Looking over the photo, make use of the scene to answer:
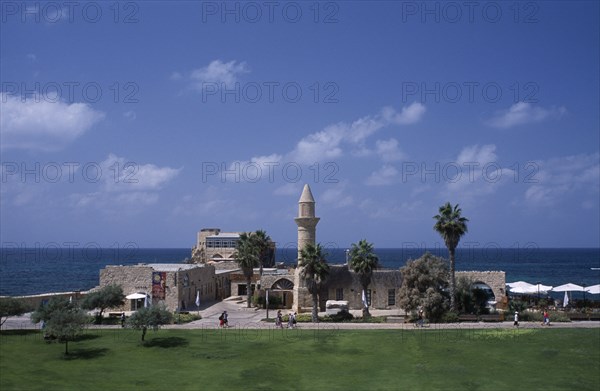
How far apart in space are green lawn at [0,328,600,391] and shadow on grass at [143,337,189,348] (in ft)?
0.21

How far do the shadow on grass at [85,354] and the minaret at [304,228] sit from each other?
20487 mm

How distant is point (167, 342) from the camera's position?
37.0 meters

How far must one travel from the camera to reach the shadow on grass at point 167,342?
36.2 meters

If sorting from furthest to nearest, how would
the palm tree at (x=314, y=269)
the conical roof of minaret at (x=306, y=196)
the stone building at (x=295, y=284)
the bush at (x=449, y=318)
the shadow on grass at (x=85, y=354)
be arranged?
the conical roof of minaret at (x=306, y=196) → the stone building at (x=295, y=284) → the palm tree at (x=314, y=269) → the bush at (x=449, y=318) → the shadow on grass at (x=85, y=354)

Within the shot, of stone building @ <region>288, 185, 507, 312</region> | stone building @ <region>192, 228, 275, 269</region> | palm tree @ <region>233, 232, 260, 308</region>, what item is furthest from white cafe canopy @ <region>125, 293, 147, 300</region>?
stone building @ <region>192, 228, 275, 269</region>

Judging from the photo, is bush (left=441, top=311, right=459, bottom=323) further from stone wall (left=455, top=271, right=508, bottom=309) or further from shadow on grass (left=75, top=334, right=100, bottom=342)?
shadow on grass (left=75, top=334, right=100, bottom=342)

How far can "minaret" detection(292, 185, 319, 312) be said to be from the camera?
51.9m

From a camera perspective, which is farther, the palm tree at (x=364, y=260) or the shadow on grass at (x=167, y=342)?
the palm tree at (x=364, y=260)

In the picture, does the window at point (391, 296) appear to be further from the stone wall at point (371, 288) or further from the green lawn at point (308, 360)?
the green lawn at point (308, 360)

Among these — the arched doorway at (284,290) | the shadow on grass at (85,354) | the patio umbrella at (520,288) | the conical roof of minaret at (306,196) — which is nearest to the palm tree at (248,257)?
the arched doorway at (284,290)

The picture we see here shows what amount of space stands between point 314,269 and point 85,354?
18889 mm

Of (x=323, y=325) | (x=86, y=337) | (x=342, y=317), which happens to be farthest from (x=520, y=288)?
(x=86, y=337)

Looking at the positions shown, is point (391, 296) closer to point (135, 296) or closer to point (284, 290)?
point (284, 290)

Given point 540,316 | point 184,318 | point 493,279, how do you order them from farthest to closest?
point 493,279, point 184,318, point 540,316
